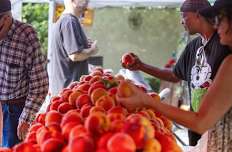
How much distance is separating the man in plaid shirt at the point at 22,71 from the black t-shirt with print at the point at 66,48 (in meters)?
1.08

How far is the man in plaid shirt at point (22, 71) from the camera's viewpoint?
3.12 metres

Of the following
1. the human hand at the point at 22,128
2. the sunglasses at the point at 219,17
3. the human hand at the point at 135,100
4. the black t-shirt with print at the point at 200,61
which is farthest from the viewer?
the human hand at the point at 22,128

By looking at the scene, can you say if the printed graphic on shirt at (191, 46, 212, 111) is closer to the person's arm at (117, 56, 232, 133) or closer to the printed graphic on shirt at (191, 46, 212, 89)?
the printed graphic on shirt at (191, 46, 212, 89)

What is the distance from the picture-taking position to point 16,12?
15.8 feet

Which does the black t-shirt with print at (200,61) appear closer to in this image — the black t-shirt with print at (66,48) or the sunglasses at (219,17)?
the sunglasses at (219,17)

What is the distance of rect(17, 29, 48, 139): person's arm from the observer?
3117mm

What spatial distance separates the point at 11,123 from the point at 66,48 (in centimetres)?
123

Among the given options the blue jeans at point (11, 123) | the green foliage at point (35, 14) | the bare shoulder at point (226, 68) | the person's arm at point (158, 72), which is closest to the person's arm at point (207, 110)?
the bare shoulder at point (226, 68)

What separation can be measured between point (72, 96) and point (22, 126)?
112 centimetres

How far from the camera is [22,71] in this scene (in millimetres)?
3160

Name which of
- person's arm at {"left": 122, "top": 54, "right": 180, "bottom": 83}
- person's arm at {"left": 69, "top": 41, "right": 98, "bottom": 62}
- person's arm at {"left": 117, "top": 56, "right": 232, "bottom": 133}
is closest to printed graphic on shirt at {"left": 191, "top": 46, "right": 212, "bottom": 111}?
person's arm at {"left": 122, "top": 54, "right": 180, "bottom": 83}

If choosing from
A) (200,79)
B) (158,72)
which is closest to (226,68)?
(200,79)

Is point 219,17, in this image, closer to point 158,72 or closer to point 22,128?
point 158,72

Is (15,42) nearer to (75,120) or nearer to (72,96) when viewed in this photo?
(72,96)
